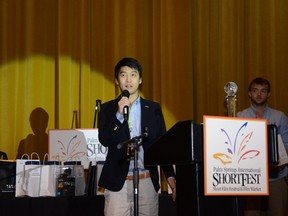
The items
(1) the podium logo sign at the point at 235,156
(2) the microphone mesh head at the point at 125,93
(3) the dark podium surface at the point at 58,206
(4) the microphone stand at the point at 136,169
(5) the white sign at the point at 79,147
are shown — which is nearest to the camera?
(1) the podium logo sign at the point at 235,156

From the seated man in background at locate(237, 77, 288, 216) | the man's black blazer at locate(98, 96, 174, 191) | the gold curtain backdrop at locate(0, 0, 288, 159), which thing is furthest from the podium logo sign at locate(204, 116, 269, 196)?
the gold curtain backdrop at locate(0, 0, 288, 159)

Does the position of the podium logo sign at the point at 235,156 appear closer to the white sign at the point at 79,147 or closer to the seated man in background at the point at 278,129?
the seated man in background at the point at 278,129

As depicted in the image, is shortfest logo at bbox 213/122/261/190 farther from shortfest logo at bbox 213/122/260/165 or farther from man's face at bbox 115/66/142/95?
man's face at bbox 115/66/142/95

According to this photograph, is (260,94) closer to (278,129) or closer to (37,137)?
(278,129)

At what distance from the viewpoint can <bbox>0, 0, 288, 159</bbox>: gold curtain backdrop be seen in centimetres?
645

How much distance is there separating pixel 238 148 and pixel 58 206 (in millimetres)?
1928

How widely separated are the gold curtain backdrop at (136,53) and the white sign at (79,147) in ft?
4.07

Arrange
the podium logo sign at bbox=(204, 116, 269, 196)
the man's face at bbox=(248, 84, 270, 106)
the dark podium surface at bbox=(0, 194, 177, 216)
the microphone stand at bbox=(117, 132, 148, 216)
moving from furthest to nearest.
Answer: the man's face at bbox=(248, 84, 270, 106)
the dark podium surface at bbox=(0, 194, 177, 216)
the microphone stand at bbox=(117, 132, 148, 216)
the podium logo sign at bbox=(204, 116, 269, 196)

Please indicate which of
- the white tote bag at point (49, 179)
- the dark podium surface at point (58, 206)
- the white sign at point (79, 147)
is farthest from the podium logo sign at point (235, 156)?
the white sign at point (79, 147)

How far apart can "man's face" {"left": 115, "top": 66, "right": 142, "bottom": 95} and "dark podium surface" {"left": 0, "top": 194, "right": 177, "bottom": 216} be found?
3.99 ft

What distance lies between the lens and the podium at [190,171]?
2.73 m

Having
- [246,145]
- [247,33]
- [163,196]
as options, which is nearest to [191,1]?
[247,33]

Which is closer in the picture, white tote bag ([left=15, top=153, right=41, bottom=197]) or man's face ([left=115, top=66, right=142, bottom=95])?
man's face ([left=115, top=66, right=142, bottom=95])

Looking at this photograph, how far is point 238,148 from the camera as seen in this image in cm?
277
